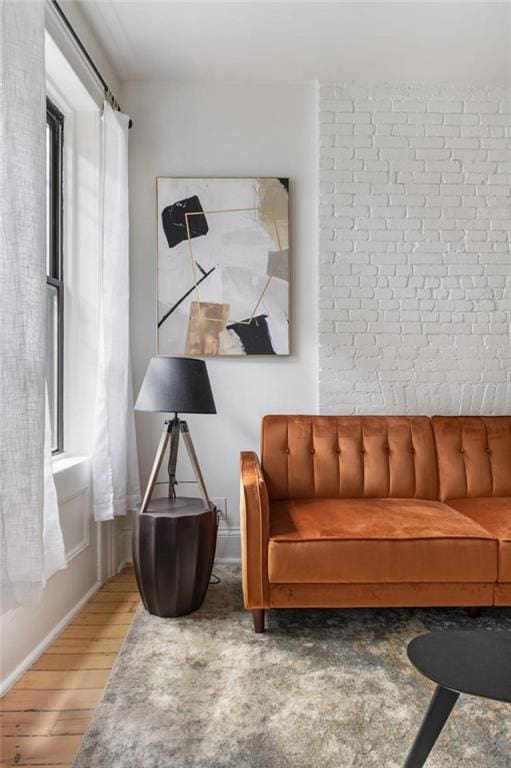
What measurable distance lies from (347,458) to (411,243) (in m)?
1.31

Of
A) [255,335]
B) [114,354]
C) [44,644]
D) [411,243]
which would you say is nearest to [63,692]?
[44,644]

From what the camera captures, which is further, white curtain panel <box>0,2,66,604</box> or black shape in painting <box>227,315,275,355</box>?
black shape in painting <box>227,315,275,355</box>

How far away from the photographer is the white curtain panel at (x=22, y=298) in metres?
1.52

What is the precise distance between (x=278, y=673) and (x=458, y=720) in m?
0.58

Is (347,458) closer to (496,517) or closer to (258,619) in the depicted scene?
(496,517)

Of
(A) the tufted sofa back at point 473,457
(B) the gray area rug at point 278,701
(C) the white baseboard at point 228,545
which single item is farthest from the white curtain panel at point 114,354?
(A) the tufted sofa back at point 473,457

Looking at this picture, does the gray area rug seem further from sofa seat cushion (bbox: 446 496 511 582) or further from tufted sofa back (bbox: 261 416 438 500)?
tufted sofa back (bbox: 261 416 438 500)

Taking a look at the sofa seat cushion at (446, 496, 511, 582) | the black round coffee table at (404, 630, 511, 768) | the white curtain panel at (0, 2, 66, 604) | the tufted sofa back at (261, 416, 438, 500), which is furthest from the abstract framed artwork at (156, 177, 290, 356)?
the black round coffee table at (404, 630, 511, 768)

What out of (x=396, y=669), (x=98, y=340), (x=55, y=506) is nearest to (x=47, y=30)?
(x=98, y=340)

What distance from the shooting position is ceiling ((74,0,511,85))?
248 centimetres

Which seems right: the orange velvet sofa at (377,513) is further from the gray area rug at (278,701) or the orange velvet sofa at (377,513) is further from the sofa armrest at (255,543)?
the gray area rug at (278,701)

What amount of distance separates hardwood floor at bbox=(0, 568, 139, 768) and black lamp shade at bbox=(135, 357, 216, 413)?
93 cm

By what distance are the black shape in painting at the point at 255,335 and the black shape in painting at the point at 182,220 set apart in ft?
1.88

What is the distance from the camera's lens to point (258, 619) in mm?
2160
